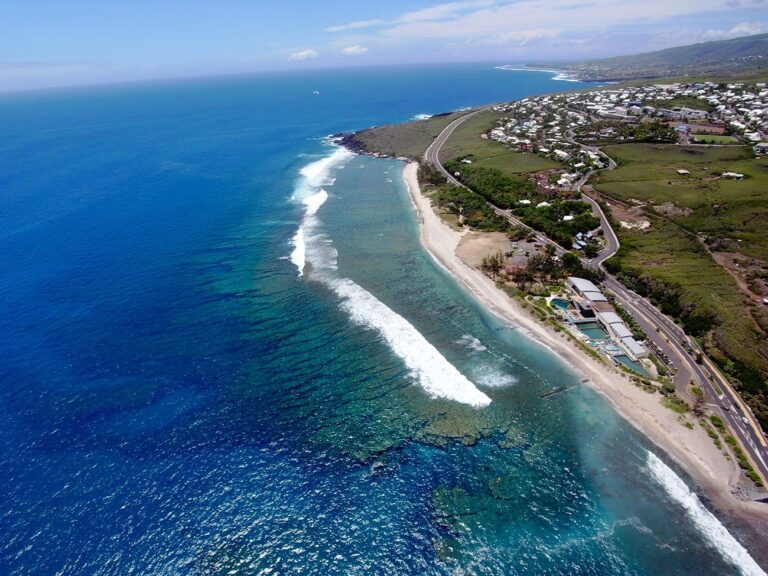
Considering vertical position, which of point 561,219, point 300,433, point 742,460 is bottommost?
point 742,460

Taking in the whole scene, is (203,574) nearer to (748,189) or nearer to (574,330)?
(574,330)

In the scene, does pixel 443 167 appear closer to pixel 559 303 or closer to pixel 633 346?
pixel 559 303

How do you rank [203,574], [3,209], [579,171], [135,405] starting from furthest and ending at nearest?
1. [579,171]
2. [3,209]
3. [135,405]
4. [203,574]

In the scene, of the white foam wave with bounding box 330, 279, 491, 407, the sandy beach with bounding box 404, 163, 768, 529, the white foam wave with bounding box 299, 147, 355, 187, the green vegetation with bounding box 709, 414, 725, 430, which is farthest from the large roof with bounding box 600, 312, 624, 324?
the white foam wave with bounding box 299, 147, 355, 187

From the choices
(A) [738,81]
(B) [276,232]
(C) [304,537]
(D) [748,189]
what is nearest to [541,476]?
(C) [304,537]

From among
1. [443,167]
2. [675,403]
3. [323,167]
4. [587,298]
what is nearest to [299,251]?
[587,298]
